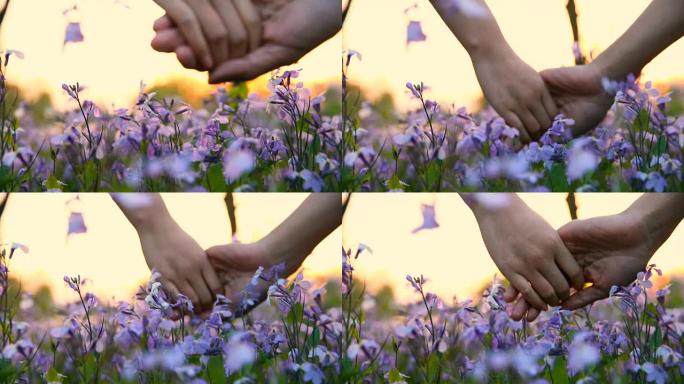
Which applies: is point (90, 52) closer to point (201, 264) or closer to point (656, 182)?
point (201, 264)

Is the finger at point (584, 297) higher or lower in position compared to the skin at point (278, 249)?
lower

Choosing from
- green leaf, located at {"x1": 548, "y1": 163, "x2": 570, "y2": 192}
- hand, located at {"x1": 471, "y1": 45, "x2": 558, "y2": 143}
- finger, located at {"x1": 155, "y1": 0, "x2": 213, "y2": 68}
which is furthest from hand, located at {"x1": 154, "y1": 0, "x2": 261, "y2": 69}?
green leaf, located at {"x1": 548, "y1": 163, "x2": 570, "y2": 192}

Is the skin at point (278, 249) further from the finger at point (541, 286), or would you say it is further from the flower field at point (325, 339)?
the finger at point (541, 286)

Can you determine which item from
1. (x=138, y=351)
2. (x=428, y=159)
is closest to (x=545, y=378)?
(x=428, y=159)

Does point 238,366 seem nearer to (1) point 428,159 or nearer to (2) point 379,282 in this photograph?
(2) point 379,282

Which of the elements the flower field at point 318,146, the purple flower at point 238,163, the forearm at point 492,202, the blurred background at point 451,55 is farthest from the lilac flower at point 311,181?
the forearm at point 492,202

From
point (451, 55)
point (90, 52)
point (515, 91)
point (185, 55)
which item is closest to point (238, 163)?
point (185, 55)

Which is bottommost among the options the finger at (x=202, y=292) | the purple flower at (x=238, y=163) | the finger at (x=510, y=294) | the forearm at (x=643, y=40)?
the finger at (x=510, y=294)
